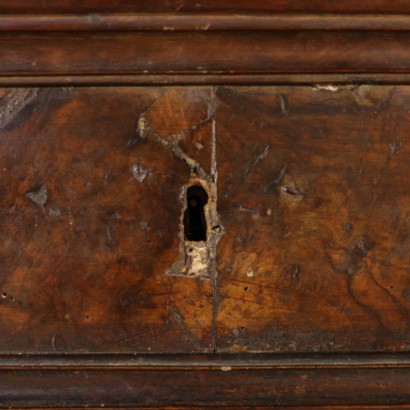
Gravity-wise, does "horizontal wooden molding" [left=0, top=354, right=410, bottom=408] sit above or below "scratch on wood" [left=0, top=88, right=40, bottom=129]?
below

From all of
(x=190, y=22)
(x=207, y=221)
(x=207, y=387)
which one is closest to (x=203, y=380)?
(x=207, y=387)

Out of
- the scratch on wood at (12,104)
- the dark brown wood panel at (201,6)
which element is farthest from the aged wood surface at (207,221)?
the dark brown wood panel at (201,6)

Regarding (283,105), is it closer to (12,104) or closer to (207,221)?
(207,221)

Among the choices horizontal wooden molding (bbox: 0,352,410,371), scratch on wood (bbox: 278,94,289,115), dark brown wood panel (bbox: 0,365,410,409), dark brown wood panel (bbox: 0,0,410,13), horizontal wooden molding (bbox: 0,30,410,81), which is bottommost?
dark brown wood panel (bbox: 0,365,410,409)

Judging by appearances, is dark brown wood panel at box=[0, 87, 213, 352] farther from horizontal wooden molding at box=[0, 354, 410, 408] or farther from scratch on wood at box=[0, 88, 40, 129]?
horizontal wooden molding at box=[0, 354, 410, 408]

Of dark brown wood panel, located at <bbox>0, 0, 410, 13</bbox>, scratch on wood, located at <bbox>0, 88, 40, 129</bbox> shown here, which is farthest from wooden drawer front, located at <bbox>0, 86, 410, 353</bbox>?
dark brown wood panel, located at <bbox>0, 0, 410, 13</bbox>

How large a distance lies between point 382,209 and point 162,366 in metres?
0.44

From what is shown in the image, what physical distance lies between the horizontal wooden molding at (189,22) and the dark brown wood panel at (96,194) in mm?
96

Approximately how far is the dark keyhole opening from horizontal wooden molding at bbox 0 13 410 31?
0.26 metres

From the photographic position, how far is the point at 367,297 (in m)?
0.86

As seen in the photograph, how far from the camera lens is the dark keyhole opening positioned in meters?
0.85

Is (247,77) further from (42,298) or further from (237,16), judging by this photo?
(42,298)

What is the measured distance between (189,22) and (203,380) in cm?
58

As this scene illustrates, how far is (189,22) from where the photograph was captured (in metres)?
0.81
